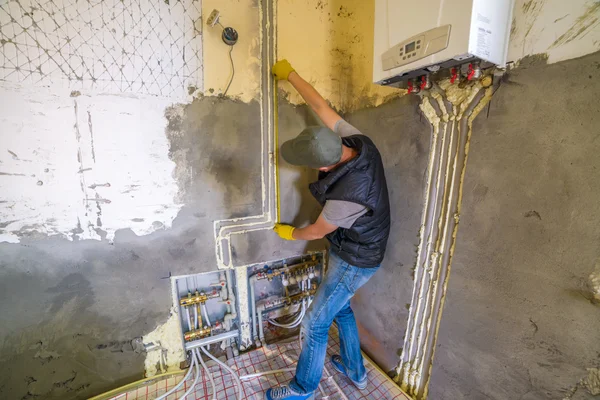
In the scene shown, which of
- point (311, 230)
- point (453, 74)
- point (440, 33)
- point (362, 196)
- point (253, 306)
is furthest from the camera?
point (253, 306)

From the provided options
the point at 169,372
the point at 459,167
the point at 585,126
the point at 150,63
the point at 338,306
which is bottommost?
the point at 169,372

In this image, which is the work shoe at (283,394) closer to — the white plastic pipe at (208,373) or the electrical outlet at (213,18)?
the white plastic pipe at (208,373)

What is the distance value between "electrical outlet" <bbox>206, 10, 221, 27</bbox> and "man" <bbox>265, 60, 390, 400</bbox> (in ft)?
1.20

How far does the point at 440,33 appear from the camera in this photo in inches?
32.6

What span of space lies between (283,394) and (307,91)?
1.67 m

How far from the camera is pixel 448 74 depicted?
1053 mm

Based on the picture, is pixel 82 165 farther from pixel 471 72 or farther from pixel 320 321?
pixel 471 72

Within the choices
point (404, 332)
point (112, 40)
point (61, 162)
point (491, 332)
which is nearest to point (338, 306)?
point (404, 332)

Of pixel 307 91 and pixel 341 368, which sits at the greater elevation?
pixel 307 91

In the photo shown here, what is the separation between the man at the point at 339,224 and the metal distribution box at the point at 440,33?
0.38 metres

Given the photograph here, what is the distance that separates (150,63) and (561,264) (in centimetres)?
185

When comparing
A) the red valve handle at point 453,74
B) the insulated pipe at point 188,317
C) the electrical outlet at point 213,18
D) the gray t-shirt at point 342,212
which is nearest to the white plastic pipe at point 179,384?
the insulated pipe at point 188,317

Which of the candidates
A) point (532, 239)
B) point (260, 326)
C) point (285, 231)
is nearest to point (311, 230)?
point (285, 231)

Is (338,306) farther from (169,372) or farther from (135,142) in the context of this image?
(135,142)
